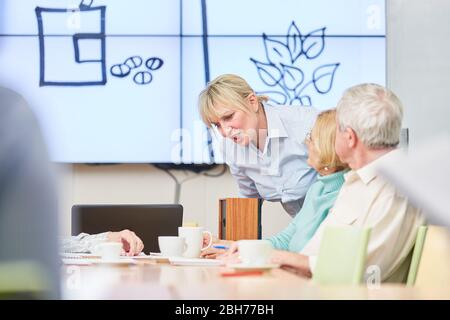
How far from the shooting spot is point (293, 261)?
1118 mm

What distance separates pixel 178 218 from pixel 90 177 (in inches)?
35.9

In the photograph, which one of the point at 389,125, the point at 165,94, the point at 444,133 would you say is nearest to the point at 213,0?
the point at 165,94

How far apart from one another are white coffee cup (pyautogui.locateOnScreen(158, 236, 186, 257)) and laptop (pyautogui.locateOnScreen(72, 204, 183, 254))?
56 cm

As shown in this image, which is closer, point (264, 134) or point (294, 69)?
point (264, 134)

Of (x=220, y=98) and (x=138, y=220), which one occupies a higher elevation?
(x=220, y=98)

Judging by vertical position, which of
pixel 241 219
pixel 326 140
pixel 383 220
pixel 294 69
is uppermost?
pixel 294 69

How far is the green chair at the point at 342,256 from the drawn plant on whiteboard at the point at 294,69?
1767 millimetres

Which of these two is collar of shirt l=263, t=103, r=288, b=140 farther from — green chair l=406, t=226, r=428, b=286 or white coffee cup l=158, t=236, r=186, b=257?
green chair l=406, t=226, r=428, b=286

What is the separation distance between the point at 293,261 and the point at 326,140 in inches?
13.1

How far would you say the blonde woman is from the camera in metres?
1.92

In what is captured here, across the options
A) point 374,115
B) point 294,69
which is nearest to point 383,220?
point 374,115

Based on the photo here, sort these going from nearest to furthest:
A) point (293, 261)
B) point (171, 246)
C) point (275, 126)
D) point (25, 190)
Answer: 1. point (25, 190)
2. point (293, 261)
3. point (171, 246)
4. point (275, 126)

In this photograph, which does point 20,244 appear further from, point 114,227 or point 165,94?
point 165,94

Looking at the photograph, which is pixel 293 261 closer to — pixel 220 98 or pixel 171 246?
pixel 171 246
